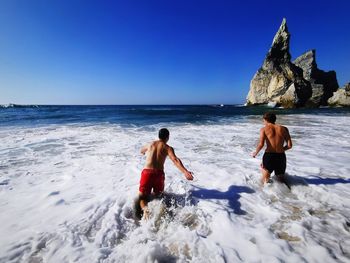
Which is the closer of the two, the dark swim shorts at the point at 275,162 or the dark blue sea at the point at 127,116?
the dark swim shorts at the point at 275,162

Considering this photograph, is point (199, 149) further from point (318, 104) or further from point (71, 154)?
point (318, 104)

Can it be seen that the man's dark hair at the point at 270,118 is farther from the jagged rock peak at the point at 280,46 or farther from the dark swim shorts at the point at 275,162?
the jagged rock peak at the point at 280,46

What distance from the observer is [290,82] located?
199 feet

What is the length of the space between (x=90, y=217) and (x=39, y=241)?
80 cm

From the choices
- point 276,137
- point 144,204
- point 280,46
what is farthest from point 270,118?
point 280,46

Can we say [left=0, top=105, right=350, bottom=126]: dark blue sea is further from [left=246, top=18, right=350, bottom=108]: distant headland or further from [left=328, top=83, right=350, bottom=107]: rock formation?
[left=246, top=18, right=350, bottom=108]: distant headland

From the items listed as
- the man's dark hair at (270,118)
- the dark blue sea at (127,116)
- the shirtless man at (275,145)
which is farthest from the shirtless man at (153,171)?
the dark blue sea at (127,116)

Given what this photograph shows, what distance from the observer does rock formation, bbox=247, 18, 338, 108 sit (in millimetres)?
56594

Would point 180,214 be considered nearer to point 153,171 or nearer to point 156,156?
point 153,171

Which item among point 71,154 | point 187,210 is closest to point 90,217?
point 187,210

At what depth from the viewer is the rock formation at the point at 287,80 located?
56594 mm

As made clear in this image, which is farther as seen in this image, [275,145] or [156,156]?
[275,145]

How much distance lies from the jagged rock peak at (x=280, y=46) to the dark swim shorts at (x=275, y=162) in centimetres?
7478

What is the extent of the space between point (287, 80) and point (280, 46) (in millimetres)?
16264
